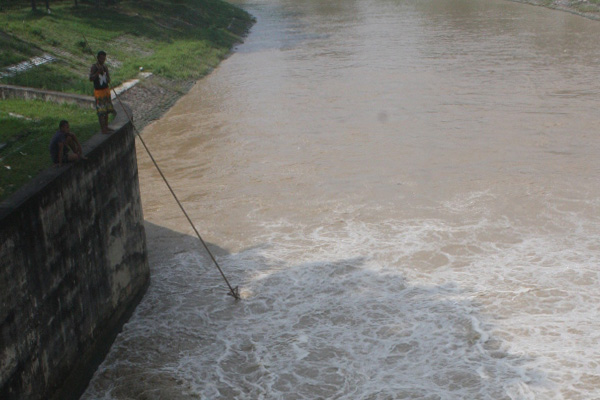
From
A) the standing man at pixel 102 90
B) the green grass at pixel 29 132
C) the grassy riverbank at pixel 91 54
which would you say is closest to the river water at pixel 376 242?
the grassy riverbank at pixel 91 54

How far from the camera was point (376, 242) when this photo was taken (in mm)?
12703

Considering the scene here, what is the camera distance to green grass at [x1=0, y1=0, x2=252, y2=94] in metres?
21.0

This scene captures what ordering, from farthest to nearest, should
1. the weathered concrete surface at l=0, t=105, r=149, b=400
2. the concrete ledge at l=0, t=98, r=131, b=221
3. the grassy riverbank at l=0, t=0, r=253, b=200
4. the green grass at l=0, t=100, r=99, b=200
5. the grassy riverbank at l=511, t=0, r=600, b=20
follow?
the grassy riverbank at l=511, t=0, r=600, b=20, the grassy riverbank at l=0, t=0, r=253, b=200, the green grass at l=0, t=100, r=99, b=200, the concrete ledge at l=0, t=98, r=131, b=221, the weathered concrete surface at l=0, t=105, r=149, b=400

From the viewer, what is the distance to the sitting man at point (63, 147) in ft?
28.1

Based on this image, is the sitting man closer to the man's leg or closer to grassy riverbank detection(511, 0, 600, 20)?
the man's leg

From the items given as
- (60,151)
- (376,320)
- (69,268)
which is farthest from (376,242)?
(60,151)

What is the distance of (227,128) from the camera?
803 inches

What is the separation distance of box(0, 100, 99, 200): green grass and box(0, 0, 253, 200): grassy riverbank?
0.01 metres

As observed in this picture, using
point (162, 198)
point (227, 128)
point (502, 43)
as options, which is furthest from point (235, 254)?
point (502, 43)

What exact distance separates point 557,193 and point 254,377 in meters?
8.16

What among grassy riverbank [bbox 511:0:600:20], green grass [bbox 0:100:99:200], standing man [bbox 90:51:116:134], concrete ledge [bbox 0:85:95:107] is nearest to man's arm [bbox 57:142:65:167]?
green grass [bbox 0:100:99:200]

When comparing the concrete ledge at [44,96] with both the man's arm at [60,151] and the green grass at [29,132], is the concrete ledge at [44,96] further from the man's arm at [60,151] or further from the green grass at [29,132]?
the man's arm at [60,151]

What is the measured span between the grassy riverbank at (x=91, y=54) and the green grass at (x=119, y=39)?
37mm

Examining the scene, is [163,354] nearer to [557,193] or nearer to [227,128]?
[557,193]
